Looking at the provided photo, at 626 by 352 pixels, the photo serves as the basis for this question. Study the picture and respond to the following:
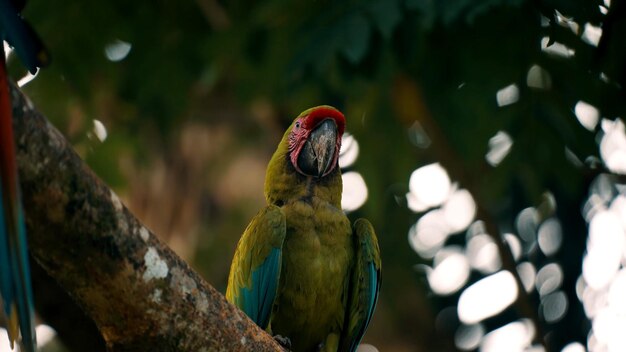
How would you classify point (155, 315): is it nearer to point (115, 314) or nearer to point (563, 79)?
point (115, 314)

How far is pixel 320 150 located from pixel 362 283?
0.46 metres

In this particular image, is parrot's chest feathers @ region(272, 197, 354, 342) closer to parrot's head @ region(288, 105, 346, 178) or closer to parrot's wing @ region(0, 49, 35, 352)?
parrot's head @ region(288, 105, 346, 178)

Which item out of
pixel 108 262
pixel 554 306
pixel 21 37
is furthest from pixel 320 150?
pixel 554 306

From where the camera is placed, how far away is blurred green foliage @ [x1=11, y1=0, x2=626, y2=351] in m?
3.29

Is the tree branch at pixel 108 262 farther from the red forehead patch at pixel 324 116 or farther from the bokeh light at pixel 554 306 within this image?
the bokeh light at pixel 554 306

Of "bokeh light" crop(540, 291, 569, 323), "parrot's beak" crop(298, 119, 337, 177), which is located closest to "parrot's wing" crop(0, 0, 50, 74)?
"parrot's beak" crop(298, 119, 337, 177)

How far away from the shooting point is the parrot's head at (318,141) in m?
3.09

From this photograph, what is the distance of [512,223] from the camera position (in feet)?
17.1

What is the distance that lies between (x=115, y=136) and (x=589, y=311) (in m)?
2.52

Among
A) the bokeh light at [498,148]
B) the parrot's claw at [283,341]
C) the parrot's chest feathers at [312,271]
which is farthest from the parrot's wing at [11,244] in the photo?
the bokeh light at [498,148]

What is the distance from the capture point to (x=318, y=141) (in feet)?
10.1

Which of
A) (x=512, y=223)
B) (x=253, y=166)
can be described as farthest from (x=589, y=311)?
(x=253, y=166)

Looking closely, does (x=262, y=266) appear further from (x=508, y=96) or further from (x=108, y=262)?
(x=508, y=96)

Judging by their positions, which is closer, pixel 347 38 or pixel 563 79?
pixel 347 38
